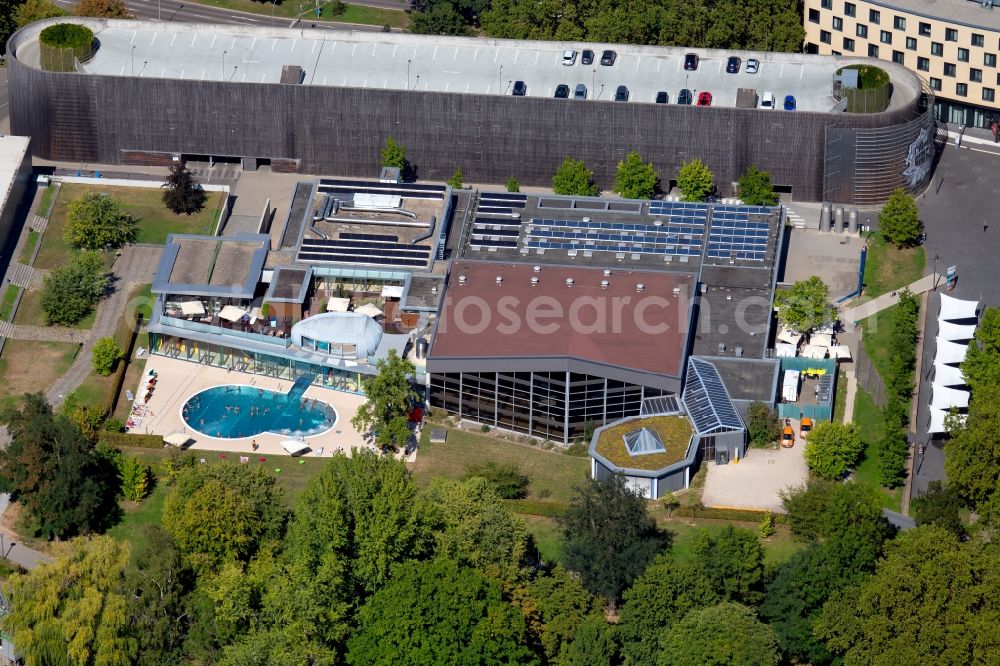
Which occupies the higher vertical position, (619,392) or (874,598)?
(619,392)

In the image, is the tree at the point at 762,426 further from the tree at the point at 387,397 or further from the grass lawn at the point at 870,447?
the tree at the point at 387,397

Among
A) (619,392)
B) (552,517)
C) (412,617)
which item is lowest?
(412,617)

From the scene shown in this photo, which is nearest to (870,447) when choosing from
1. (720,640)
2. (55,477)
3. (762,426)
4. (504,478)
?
(762,426)

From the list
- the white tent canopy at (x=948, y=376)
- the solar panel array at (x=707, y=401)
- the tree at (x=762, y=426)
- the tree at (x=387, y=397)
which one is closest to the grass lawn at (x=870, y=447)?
the white tent canopy at (x=948, y=376)

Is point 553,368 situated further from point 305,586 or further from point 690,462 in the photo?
point 305,586

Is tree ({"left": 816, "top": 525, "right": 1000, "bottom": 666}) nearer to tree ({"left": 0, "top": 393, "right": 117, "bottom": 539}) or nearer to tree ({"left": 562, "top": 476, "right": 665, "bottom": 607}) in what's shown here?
tree ({"left": 562, "top": 476, "right": 665, "bottom": 607})

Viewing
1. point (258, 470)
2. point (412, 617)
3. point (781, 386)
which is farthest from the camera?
point (781, 386)

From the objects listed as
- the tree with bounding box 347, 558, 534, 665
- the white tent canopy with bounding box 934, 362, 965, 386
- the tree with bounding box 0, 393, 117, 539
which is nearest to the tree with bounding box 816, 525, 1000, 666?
the tree with bounding box 347, 558, 534, 665

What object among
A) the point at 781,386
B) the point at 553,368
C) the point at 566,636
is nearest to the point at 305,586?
the point at 566,636

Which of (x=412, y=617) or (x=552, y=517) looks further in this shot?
(x=552, y=517)
